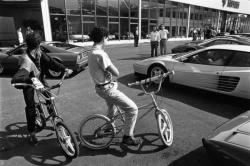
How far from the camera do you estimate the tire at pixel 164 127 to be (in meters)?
3.07

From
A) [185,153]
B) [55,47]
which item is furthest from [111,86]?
[55,47]

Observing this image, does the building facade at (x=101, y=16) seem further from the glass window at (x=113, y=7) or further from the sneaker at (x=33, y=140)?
the sneaker at (x=33, y=140)

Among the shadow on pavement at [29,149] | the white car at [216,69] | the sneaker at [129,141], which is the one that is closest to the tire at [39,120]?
the shadow on pavement at [29,149]

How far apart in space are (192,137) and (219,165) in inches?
45.5

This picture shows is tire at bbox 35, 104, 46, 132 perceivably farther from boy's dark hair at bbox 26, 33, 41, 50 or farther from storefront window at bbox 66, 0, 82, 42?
storefront window at bbox 66, 0, 82, 42

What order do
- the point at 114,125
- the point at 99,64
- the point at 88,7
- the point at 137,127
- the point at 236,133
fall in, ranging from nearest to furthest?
the point at 236,133 < the point at 99,64 < the point at 114,125 < the point at 137,127 < the point at 88,7

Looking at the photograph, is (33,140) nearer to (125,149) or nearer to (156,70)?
(125,149)

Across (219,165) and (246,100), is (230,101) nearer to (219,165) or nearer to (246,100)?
(246,100)

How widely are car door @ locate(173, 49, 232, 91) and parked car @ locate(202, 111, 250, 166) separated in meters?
2.41

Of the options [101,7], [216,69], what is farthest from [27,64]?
[101,7]

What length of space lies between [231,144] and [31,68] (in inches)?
115

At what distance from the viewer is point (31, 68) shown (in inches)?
122

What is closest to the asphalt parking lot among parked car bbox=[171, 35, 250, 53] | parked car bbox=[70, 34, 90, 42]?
parked car bbox=[171, 35, 250, 53]

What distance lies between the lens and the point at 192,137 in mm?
3506
